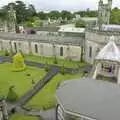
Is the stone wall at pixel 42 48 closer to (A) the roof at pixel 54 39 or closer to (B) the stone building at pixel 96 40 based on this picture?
(A) the roof at pixel 54 39

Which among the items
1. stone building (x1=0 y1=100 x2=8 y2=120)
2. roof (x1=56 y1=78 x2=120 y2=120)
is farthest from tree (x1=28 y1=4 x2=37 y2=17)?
roof (x1=56 y1=78 x2=120 y2=120)

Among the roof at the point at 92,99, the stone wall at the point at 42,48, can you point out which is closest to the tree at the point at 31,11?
the stone wall at the point at 42,48

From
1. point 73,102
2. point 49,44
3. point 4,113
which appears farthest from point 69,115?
point 49,44

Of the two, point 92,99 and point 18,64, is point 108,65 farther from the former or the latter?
point 18,64

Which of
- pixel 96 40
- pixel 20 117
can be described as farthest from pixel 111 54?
pixel 96 40

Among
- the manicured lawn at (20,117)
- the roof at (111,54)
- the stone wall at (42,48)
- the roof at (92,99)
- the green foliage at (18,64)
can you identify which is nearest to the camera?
the roof at (92,99)

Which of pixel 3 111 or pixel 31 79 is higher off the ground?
pixel 3 111
